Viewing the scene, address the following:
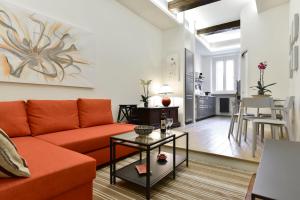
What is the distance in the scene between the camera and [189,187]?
1.79m

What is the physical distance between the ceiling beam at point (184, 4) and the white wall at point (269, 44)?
1336 mm

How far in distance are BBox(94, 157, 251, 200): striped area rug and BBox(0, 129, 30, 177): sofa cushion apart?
741 millimetres

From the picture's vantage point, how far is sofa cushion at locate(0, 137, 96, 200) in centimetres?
102

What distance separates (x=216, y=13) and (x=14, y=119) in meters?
5.22

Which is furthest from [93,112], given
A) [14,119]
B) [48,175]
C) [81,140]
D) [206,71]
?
[206,71]

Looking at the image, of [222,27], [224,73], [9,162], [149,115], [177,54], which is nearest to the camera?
[9,162]

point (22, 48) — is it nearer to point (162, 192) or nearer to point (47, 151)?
point (47, 151)

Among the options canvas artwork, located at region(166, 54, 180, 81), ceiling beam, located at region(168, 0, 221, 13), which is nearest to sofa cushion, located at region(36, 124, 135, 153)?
canvas artwork, located at region(166, 54, 180, 81)

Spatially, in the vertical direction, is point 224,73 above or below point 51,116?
above

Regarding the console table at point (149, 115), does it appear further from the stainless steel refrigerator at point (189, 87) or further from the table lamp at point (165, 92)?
the stainless steel refrigerator at point (189, 87)

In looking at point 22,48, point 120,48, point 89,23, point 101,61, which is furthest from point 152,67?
point 22,48

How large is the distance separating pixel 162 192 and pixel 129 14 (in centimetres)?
365

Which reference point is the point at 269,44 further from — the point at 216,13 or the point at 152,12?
the point at 152,12

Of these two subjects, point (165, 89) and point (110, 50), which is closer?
point (110, 50)
